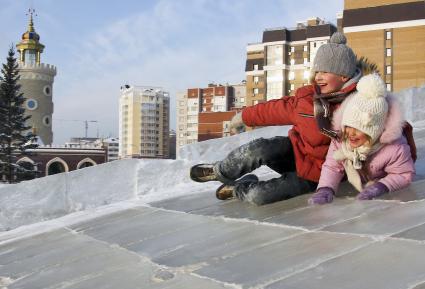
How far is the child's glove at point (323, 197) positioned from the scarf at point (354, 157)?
0.14 metres

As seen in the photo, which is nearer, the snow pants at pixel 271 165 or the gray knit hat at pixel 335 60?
the gray knit hat at pixel 335 60

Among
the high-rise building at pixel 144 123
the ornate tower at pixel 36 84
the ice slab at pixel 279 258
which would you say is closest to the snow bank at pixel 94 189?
the ice slab at pixel 279 258

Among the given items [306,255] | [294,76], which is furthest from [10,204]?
[294,76]

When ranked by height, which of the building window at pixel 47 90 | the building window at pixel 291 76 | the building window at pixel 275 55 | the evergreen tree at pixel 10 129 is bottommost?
the evergreen tree at pixel 10 129

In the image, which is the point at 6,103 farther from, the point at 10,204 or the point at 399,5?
the point at 399,5

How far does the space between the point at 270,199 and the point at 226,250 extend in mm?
1055

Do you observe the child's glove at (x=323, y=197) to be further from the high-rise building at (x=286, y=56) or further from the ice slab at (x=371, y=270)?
the high-rise building at (x=286, y=56)

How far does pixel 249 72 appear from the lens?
70.8 meters

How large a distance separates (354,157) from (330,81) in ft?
1.50

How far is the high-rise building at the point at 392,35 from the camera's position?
49.0 metres

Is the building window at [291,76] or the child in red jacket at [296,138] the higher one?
the building window at [291,76]

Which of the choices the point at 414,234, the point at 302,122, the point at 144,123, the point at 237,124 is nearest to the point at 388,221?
the point at 414,234

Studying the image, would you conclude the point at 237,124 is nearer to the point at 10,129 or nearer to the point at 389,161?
the point at 389,161

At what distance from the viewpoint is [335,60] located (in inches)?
112
